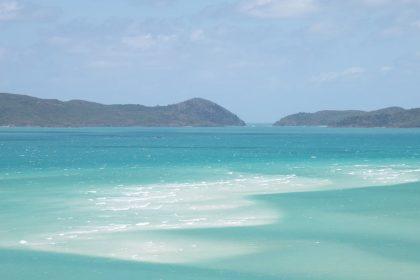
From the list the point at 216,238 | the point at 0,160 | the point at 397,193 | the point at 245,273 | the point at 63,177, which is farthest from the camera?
the point at 0,160

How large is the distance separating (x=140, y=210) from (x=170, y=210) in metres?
1.07

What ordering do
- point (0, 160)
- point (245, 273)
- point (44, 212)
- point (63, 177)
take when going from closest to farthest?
point (245, 273)
point (44, 212)
point (63, 177)
point (0, 160)

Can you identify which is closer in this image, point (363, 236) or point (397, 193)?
point (363, 236)

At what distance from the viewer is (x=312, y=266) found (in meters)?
17.0

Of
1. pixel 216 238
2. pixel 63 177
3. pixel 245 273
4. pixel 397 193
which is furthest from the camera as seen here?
pixel 63 177

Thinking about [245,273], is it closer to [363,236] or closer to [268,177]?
[363,236]

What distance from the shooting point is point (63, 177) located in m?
40.4

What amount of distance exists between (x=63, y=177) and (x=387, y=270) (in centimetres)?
2676

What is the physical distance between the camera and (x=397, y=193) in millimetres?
32125

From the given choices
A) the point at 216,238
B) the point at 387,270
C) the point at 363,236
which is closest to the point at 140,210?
the point at 216,238

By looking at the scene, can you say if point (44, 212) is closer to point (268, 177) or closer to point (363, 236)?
point (363, 236)

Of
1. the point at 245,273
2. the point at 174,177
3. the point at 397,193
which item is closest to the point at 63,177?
the point at 174,177

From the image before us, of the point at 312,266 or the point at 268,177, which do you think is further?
the point at 268,177

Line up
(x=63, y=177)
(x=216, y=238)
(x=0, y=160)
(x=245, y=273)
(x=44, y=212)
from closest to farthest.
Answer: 1. (x=245, y=273)
2. (x=216, y=238)
3. (x=44, y=212)
4. (x=63, y=177)
5. (x=0, y=160)
